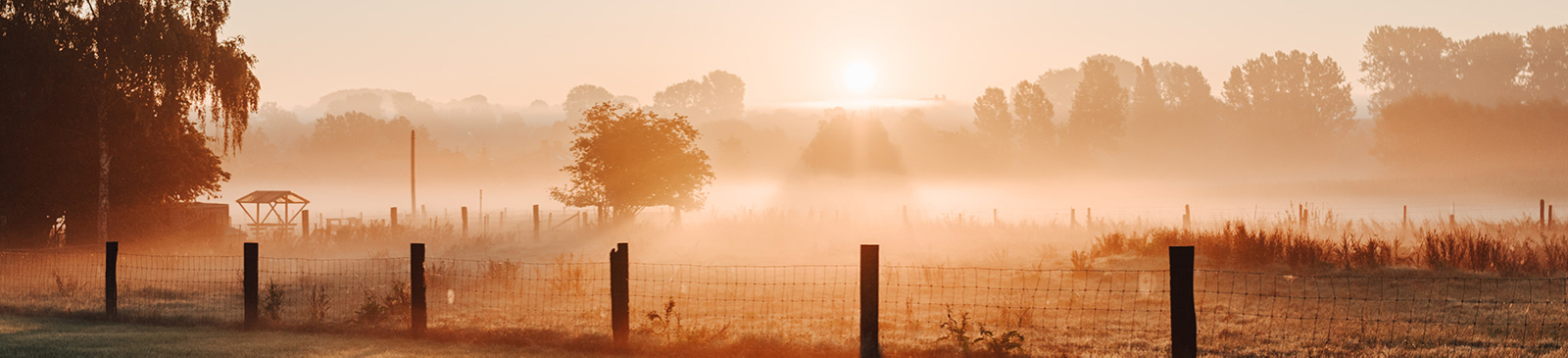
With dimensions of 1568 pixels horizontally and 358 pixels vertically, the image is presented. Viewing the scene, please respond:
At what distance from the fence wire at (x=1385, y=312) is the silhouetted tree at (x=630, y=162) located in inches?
800

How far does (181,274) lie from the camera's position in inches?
810

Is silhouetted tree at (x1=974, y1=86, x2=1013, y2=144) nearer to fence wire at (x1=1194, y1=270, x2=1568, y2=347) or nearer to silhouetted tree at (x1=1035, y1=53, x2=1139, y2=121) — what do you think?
silhouetted tree at (x1=1035, y1=53, x2=1139, y2=121)

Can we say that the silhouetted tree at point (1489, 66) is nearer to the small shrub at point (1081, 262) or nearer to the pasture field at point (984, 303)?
the pasture field at point (984, 303)

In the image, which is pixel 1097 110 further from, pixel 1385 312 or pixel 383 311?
pixel 383 311

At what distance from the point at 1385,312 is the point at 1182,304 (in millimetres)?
5569

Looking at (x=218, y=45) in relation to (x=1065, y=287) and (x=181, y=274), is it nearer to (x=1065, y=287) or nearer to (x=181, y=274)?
(x=181, y=274)

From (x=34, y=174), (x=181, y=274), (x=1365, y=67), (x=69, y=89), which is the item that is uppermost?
(x=1365, y=67)

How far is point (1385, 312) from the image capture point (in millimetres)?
12234

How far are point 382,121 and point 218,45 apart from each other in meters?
108

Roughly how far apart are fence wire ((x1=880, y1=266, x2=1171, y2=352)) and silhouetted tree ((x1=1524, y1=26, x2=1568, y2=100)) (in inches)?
3123

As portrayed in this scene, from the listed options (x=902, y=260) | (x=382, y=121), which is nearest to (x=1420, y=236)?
(x=902, y=260)

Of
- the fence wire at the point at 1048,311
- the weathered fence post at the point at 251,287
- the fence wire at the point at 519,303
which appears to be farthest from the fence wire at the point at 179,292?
the fence wire at the point at 1048,311

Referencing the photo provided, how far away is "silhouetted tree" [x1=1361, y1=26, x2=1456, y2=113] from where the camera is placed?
8331 cm

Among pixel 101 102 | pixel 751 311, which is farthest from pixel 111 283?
pixel 101 102
